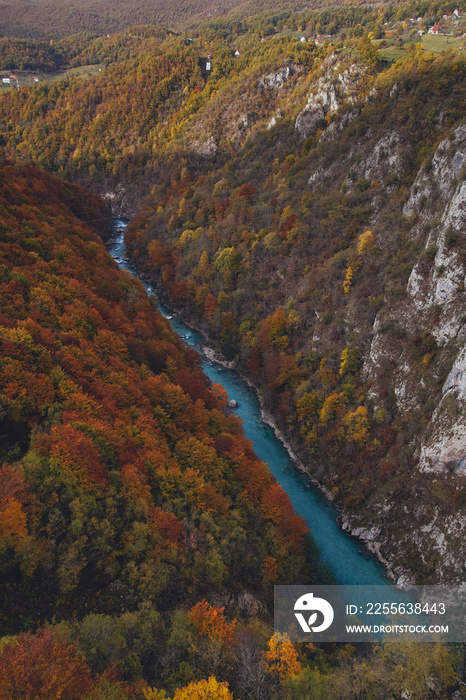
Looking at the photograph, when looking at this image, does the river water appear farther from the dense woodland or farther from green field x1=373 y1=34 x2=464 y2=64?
green field x1=373 y1=34 x2=464 y2=64

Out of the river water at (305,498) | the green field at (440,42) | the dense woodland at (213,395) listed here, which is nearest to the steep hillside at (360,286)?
the dense woodland at (213,395)

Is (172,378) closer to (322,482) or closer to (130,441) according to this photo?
(130,441)

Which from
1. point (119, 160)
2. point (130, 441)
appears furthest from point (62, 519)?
point (119, 160)

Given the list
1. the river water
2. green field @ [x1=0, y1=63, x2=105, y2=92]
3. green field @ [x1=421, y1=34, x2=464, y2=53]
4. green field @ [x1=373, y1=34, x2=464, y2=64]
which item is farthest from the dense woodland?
green field @ [x1=0, y1=63, x2=105, y2=92]

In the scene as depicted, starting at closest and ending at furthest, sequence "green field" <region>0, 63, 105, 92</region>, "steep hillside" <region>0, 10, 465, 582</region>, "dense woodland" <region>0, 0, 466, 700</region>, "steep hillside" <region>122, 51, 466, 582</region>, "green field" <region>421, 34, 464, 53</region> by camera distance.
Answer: "dense woodland" <region>0, 0, 466, 700</region> → "steep hillside" <region>122, 51, 466, 582</region> → "steep hillside" <region>0, 10, 465, 582</region> → "green field" <region>421, 34, 464, 53</region> → "green field" <region>0, 63, 105, 92</region>

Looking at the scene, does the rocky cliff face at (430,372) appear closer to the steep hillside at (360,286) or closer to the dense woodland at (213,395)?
the steep hillside at (360,286)
